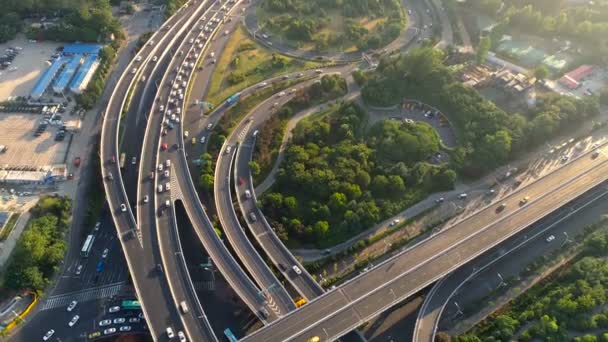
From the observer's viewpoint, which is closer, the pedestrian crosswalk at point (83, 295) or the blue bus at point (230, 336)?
the blue bus at point (230, 336)

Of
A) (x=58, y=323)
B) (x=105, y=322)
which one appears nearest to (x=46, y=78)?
(x=58, y=323)

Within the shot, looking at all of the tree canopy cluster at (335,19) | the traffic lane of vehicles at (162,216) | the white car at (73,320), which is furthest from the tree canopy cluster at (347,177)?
the white car at (73,320)

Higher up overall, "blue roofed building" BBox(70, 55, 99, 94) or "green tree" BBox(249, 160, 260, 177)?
"blue roofed building" BBox(70, 55, 99, 94)

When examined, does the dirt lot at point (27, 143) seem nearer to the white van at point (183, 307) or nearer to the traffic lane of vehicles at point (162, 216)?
the traffic lane of vehicles at point (162, 216)

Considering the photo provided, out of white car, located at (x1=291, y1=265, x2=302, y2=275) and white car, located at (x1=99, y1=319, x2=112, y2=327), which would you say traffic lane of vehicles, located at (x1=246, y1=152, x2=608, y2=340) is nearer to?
white car, located at (x1=291, y1=265, x2=302, y2=275)

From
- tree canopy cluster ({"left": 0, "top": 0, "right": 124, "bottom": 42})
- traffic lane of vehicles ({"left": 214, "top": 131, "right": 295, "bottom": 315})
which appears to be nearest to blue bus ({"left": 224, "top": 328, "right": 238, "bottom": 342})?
traffic lane of vehicles ({"left": 214, "top": 131, "right": 295, "bottom": 315})

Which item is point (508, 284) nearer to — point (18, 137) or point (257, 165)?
point (257, 165)

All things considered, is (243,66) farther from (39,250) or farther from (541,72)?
(541,72)
